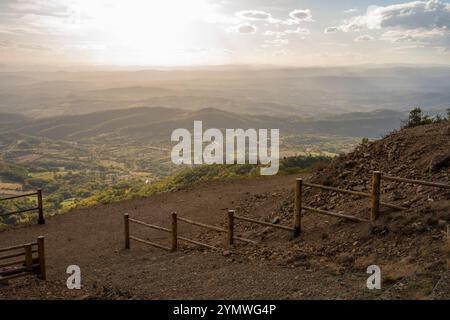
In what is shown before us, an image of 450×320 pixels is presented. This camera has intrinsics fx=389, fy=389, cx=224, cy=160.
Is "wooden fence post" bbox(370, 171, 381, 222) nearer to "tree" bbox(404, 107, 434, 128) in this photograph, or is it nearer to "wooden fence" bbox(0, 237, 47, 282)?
"wooden fence" bbox(0, 237, 47, 282)

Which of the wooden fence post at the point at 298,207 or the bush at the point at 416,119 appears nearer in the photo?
the wooden fence post at the point at 298,207

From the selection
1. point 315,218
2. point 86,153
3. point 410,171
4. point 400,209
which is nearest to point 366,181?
point 410,171

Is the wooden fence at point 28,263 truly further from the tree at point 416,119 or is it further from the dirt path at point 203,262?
the tree at point 416,119

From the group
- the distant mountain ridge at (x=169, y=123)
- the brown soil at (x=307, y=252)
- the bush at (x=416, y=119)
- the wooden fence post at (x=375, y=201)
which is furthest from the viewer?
the distant mountain ridge at (x=169, y=123)

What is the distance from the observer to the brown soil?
593cm

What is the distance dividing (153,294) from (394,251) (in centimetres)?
413

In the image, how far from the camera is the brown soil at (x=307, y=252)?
593 centimetres

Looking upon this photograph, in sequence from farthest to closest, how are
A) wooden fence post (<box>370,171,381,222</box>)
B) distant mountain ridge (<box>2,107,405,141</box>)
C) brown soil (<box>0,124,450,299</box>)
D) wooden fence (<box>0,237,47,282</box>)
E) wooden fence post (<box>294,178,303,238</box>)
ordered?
distant mountain ridge (<box>2,107,405,141</box>)
wooden fence post (<box>294,178,303,238</box>)
wooden fence post (<box>370,171,381,222</box>)
wooden fence (<box>0,237,47,282</box>)
brown soil (<box>0,124,450,299</box>)

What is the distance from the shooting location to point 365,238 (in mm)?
7164

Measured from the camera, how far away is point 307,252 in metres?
7.50

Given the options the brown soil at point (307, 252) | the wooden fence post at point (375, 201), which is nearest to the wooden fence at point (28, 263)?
the brown soil at point (307, 252)

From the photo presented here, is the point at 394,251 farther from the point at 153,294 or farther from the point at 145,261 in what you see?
the point at 145,261

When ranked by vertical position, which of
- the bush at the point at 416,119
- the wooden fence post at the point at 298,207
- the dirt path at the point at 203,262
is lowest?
the dirt path at the point at 203,262

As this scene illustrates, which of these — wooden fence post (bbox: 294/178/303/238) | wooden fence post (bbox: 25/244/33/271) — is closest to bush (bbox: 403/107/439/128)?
wooden fence post (bbox: 294/178/303/238)
